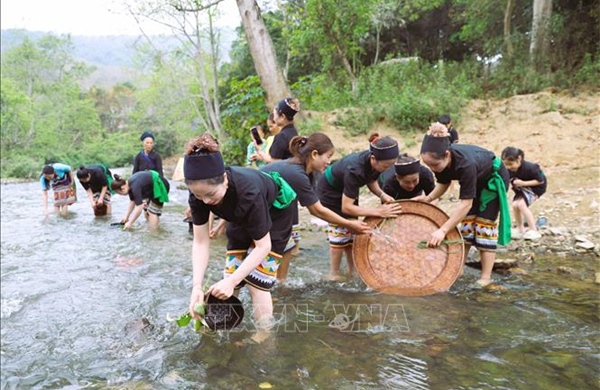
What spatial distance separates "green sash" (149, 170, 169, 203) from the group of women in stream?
2.75 meters

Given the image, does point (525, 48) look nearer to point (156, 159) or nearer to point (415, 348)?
point (156, 159)

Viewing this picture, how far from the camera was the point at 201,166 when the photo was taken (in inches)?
94.3

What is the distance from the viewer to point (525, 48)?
13.0 metres

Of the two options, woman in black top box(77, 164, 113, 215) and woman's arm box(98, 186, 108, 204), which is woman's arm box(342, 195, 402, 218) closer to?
woman in black top box(77, 164, 113, 215)

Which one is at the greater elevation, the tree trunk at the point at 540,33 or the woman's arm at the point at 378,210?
the tree trunk at the point at 540,33

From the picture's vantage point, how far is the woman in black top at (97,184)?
8.73 m

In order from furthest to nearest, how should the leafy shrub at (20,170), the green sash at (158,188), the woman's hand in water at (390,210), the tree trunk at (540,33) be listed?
the leafy shrub at (20,170) < the tree trunk at (540,33) < the green sash at (158,188) < the woman's hand in water at (390,210)

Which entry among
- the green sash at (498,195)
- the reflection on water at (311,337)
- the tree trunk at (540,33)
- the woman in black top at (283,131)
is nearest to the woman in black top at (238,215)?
the reflection on water at (311,337)

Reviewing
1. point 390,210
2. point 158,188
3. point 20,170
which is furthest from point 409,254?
point 20,170

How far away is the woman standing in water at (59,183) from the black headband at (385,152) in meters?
7.79

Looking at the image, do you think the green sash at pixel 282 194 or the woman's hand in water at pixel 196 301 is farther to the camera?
the green sash at pixel 282 194

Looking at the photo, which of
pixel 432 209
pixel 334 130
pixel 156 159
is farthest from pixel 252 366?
pixel 334 130

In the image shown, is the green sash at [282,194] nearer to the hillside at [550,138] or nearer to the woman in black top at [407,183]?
the woman in black top at [407,183]

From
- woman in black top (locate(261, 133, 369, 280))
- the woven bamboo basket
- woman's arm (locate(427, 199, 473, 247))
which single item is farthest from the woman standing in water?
woman's arm (locate(427, 199, 473, 247))
